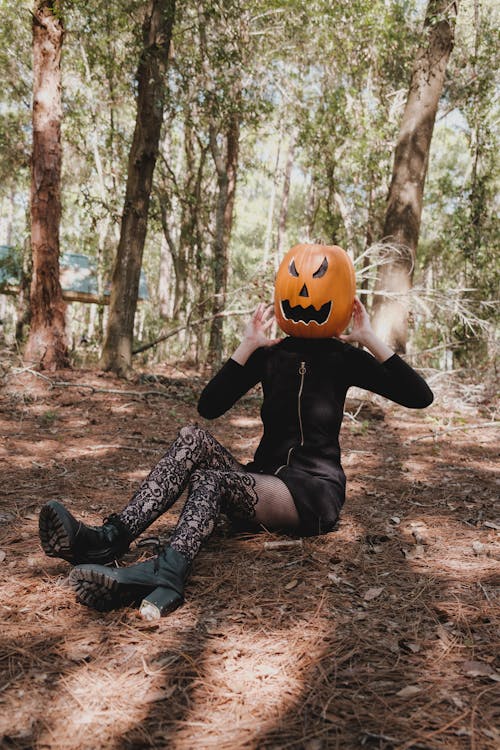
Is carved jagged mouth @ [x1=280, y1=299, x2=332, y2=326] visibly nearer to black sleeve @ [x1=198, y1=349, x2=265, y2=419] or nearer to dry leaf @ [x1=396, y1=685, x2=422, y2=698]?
black sleeve @ [x1=198, y1=349, x2=265, y2=419]

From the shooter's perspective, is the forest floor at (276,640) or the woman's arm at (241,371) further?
the woman's arm at (241,371)

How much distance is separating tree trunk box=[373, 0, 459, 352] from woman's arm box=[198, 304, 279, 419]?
223 inches

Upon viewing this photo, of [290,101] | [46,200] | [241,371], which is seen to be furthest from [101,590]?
[290,101]

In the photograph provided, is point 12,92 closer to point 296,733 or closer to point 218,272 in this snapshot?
point 218,272

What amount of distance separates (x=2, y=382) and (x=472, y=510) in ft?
20.1

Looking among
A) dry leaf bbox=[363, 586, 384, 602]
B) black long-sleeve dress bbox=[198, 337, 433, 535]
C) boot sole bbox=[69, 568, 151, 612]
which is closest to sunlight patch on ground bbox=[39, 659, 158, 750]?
boot sole bbox=[69, 568, 151, 612]

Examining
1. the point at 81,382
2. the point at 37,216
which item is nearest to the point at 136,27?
the point at 37,216

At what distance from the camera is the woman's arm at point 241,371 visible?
10.5 ft

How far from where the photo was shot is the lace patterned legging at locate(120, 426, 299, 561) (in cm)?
270

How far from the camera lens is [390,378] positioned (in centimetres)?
304

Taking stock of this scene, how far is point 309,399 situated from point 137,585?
1286 mm

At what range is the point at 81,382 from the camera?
825 centimetres

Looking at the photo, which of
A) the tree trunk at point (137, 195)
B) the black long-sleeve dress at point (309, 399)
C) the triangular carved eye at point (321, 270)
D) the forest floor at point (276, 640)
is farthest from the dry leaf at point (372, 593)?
the tree trunk at point (137, 195)

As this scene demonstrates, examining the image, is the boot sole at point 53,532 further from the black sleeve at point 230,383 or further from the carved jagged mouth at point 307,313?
the carved jagged mouth at point 307,313
